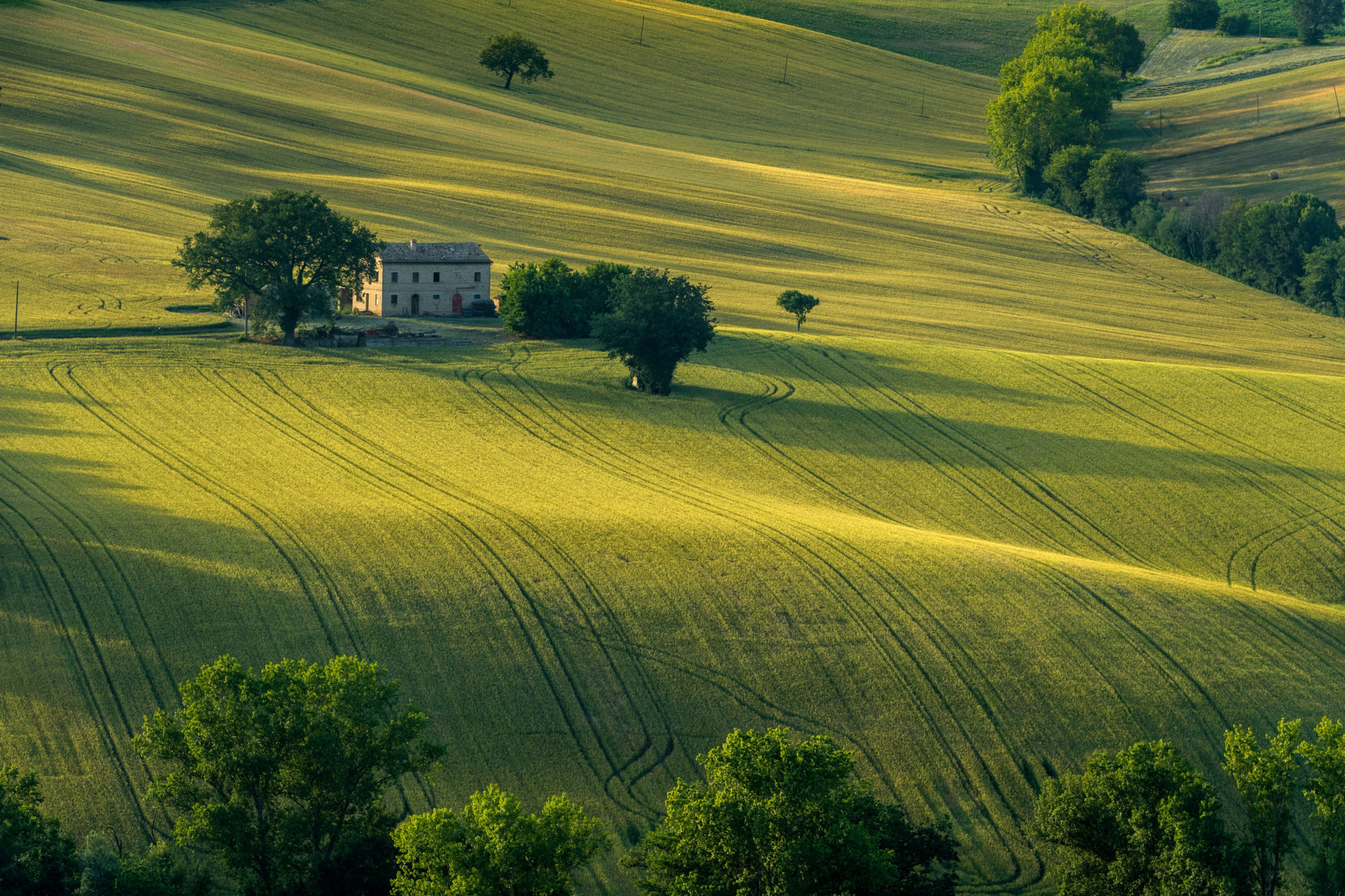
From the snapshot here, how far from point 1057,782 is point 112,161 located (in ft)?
306

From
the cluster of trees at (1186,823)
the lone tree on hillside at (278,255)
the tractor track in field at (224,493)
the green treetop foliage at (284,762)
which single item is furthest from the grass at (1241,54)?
the green treetop foliage at (284,762)

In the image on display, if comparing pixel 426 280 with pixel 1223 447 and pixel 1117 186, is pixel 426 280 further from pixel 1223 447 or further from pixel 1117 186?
pixel 1117 186

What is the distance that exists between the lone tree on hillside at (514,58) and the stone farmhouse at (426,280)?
76.6m

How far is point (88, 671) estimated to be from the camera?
4212cm

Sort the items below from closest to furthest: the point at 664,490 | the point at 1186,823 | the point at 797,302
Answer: the point at 1186,823 < the point at 664,490 < the point at 797,302

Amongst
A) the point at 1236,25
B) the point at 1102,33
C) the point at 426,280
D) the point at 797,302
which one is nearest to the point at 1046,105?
the point at 1102,33

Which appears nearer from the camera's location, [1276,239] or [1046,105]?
[1276,239]

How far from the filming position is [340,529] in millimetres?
52219

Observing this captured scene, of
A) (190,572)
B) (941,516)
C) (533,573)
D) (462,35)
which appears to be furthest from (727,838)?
(462,35)

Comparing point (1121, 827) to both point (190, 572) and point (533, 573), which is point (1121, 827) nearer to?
point (533, 573)

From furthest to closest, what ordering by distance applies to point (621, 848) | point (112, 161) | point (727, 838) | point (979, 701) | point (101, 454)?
point (112, 161), point (101, 454), point (979, 701), point (621, 848), point (727, 838)

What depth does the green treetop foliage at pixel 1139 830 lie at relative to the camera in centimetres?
3344

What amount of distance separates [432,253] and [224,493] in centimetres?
3409

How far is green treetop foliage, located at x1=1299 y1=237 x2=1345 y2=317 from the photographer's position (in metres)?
109
